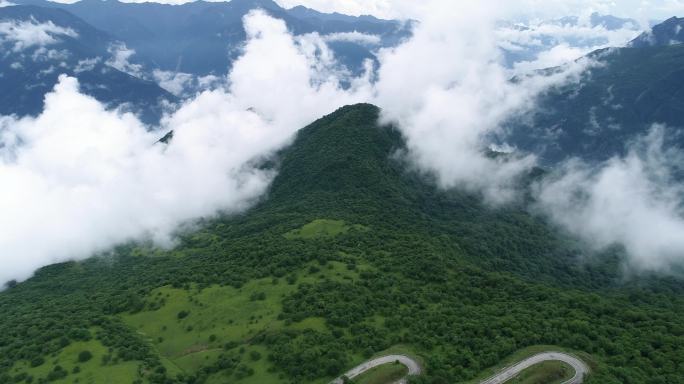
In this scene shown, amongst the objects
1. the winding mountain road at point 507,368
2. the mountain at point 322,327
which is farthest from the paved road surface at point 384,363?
the mountain at point 322,327

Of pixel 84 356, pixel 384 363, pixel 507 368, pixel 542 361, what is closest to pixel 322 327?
pixel 384 363

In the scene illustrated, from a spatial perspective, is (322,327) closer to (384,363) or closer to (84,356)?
(384,363)

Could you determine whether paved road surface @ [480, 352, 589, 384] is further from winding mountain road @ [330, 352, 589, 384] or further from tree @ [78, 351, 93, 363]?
tree @ [78, 351, 93, 363]

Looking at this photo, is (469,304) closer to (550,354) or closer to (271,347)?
(550,354)

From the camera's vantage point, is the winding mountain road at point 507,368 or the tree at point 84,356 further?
the tree at point 84,356

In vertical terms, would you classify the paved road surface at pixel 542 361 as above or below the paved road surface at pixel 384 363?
below

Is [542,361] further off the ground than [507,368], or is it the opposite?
[507,368]

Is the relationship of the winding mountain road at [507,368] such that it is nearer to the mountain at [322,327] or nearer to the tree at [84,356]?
the mountain at [322,327]

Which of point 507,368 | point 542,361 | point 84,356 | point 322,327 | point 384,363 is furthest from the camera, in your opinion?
point 322,327
